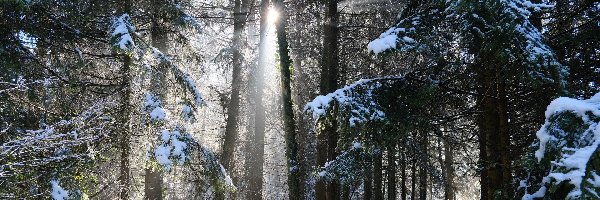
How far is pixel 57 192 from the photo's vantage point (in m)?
6.04

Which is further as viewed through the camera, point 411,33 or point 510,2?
point 411,33

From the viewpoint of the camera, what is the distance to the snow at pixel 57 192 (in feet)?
19.7

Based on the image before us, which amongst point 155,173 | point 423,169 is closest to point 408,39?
point 155,173

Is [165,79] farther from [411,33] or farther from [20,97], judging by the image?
[411,33]

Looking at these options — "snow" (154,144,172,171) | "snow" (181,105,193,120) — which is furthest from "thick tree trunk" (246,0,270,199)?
"snow" (154,144,172,171)

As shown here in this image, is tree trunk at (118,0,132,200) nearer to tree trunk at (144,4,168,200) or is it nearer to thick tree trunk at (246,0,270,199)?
tree trunk at (144,4,168,200)

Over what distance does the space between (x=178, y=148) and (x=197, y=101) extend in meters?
1.25

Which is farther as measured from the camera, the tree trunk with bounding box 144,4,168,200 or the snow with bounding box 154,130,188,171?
the tree trunk with bounding box 144,4,168,200

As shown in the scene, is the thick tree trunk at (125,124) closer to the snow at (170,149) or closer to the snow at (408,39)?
the snow at (170,149)

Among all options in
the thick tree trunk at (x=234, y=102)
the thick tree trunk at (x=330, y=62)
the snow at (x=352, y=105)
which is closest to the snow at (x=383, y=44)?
the snow at (x=352, y=105)

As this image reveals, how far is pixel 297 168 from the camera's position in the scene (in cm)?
680

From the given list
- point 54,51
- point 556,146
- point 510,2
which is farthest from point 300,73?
point 556,146

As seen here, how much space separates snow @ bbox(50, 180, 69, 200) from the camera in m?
6.00

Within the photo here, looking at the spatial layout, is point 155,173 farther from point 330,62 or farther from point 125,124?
point 330,62
